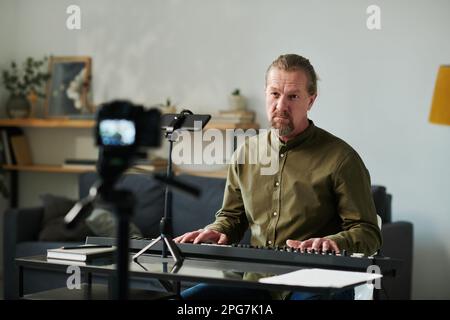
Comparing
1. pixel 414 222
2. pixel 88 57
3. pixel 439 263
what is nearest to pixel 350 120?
pixel 414 222

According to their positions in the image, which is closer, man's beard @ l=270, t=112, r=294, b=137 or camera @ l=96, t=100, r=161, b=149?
camera @ l=96, t=100, r=161, b=149

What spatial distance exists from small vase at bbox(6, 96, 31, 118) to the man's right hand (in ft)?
11.1

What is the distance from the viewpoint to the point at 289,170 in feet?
8.23

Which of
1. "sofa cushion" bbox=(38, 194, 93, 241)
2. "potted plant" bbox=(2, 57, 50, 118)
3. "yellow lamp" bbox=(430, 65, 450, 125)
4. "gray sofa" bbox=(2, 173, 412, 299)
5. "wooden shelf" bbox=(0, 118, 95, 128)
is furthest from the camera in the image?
"potted plant" bbox=(2, 57, 50, 118)

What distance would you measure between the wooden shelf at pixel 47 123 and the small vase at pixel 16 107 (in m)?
0.07

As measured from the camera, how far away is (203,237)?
2275mm

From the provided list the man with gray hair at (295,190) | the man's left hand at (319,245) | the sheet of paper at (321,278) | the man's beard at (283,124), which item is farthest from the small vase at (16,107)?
the sheet of paper at (321,278)

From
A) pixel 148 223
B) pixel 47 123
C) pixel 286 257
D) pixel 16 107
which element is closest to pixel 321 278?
pixel 286 257

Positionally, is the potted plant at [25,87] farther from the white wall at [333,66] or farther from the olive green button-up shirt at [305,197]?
the olive green button-up shirt at [305,197]

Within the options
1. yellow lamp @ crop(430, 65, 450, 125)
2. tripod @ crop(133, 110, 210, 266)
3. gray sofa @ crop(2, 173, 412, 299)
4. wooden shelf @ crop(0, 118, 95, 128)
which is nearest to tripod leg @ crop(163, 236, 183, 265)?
tripod @ crop(133, 110, 210, 266)

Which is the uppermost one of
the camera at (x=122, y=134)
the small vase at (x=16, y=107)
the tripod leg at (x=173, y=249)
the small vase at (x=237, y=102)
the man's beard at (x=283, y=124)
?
the camera at (x=122, y=134)

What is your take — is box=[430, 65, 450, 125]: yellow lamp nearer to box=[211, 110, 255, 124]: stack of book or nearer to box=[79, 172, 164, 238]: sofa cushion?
box=[211, 110, 255, 124]: stack of book

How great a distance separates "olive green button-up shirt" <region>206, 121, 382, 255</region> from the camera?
92.4 inches

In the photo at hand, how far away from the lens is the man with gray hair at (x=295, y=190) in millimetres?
2332
